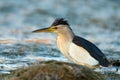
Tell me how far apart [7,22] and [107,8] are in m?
4.69

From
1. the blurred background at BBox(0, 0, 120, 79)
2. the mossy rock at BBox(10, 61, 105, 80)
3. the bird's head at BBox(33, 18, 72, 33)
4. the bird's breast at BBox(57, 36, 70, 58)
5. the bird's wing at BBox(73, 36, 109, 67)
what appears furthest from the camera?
the blurred background at BBox(0, 0, 120, 79)

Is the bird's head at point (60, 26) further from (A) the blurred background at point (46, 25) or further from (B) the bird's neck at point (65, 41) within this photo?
(A) the blurred background at point (46, 25)

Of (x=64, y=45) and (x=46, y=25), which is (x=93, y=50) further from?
(x=46, y=25)

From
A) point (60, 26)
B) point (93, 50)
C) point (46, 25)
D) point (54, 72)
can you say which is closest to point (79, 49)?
point (93, 50)

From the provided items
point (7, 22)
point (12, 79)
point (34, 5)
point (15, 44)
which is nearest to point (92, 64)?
point (12, 79)

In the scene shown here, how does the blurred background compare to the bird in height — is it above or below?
above

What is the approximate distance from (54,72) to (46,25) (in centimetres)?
1022

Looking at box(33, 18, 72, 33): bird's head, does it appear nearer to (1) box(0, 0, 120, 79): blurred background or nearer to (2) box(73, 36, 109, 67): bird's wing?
(2) box(73, 36, 109, 67): bird's wing

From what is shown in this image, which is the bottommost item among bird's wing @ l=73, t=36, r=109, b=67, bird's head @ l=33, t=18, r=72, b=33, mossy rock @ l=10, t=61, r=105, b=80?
mossy rock @ l=10, t=61, r=105, b=80

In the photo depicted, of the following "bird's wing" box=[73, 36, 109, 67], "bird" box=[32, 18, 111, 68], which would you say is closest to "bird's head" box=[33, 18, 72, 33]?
"bird" box=[32, 18, 111, 68]

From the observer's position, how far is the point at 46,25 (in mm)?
21641

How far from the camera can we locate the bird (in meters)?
12.7

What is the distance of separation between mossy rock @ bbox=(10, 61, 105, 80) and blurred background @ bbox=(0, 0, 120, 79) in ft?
6.31

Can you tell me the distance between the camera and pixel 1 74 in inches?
516
